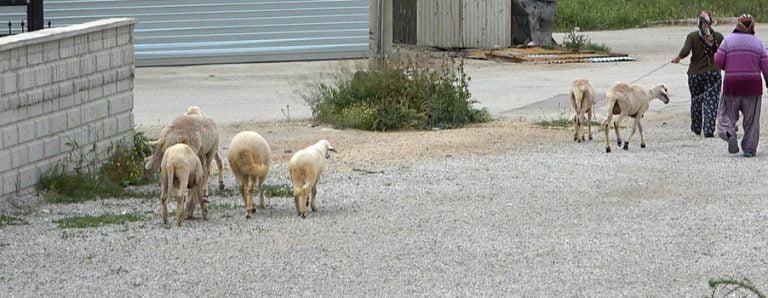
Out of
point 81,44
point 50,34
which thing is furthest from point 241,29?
point 50,34

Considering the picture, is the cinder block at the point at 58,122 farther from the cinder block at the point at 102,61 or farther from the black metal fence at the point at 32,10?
the black metal fence at the point at 32,10

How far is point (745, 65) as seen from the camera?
16266mm

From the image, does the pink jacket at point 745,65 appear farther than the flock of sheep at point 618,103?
No

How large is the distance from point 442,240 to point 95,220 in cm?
282

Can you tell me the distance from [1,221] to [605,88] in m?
12.7

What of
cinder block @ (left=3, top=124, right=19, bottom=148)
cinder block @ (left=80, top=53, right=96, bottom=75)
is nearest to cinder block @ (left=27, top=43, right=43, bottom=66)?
cinder block @ (left=3, top=124, right=19, bottom=148)

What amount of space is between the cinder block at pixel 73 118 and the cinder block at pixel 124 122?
3.03 ft

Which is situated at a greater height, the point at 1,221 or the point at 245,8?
the point at 245,8

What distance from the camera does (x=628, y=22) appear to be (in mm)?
36156

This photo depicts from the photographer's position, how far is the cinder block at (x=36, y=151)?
43.6ft

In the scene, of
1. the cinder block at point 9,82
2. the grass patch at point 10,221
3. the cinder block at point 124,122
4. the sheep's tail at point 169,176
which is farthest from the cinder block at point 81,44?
the sheep's tail at point 169,176

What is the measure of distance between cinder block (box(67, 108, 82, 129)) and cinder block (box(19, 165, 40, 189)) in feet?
2.47

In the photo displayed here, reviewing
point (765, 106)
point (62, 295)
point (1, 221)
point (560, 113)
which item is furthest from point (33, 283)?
point (765, 106)

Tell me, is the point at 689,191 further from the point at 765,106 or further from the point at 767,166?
the point at 765,106
